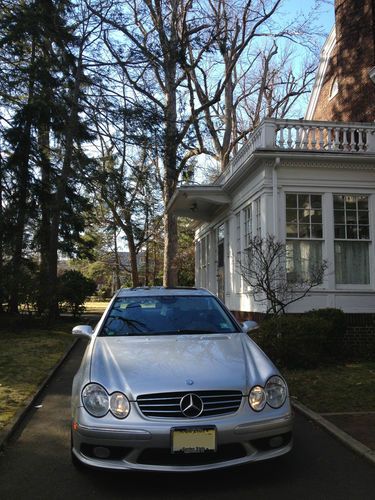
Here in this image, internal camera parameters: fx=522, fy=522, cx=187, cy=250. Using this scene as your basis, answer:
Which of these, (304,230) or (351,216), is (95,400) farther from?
(351,216)

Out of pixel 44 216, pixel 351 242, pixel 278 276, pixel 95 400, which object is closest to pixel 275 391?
pixel 95 400

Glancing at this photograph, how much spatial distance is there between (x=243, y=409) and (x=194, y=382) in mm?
433

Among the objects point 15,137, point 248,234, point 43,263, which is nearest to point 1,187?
point 15,137

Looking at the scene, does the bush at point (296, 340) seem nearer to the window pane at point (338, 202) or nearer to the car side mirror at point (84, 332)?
the window pane at point (338, 202)

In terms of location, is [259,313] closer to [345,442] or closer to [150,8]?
[345,442]

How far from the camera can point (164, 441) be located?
12.6 feet

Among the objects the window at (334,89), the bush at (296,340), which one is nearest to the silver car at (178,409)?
the bush at (296,340)

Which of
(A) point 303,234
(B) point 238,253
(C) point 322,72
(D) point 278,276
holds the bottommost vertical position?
(D) point 278,276

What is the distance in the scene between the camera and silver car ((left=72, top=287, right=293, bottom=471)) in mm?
3887

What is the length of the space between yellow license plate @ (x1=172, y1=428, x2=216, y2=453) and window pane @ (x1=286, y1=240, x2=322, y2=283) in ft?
28.4

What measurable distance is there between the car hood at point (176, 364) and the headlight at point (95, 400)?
57mm

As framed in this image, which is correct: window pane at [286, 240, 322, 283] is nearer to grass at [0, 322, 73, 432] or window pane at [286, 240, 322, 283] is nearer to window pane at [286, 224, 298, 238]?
window pane at [286, 224, 298, 238]

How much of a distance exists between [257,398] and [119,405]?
1.10 metres

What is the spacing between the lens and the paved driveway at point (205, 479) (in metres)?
4.02
